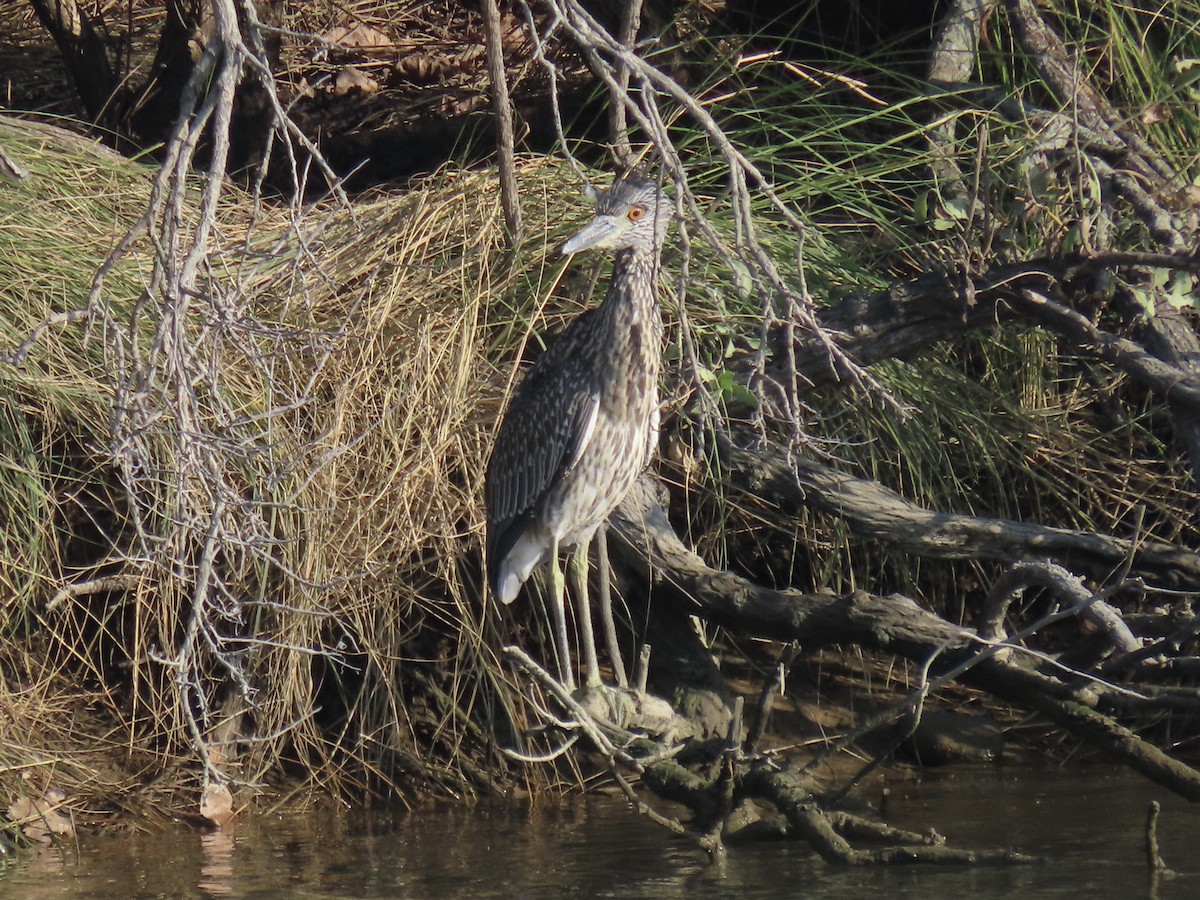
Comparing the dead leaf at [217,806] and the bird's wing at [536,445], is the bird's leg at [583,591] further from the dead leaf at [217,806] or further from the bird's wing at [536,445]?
Answer: the dead leaf at [217,806]

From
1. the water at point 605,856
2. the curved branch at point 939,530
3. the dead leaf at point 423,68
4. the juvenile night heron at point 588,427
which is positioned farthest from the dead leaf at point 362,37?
the water at point 605,856

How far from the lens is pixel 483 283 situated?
534 centimetres

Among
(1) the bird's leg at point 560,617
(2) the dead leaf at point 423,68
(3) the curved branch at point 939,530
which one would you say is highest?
(2) the dead leaf at point 423,68

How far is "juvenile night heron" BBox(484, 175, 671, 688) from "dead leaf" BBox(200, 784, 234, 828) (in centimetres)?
119

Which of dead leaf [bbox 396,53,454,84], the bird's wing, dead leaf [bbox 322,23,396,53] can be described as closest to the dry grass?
the bird's wing

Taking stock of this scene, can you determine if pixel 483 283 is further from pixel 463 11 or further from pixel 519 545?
pixel 463 11

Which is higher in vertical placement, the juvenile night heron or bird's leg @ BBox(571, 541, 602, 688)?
the juvenile night heron

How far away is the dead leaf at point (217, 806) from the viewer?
5.04 metres

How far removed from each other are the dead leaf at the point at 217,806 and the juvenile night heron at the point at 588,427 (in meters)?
1.19

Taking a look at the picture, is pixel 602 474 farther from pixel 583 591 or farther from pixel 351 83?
pixel 351 83

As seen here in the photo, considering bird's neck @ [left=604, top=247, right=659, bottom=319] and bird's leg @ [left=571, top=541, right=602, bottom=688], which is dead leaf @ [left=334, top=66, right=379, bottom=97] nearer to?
bird's neck @ [left=604, top=247, right=659, bottom=319]

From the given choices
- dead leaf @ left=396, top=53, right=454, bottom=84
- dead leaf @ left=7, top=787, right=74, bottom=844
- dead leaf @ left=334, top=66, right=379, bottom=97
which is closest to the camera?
dead leaf @ left=7, top=787, right=74, bottom=844

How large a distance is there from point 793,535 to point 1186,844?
5.51 feet

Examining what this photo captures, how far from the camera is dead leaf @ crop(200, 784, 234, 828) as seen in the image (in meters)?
5.04
